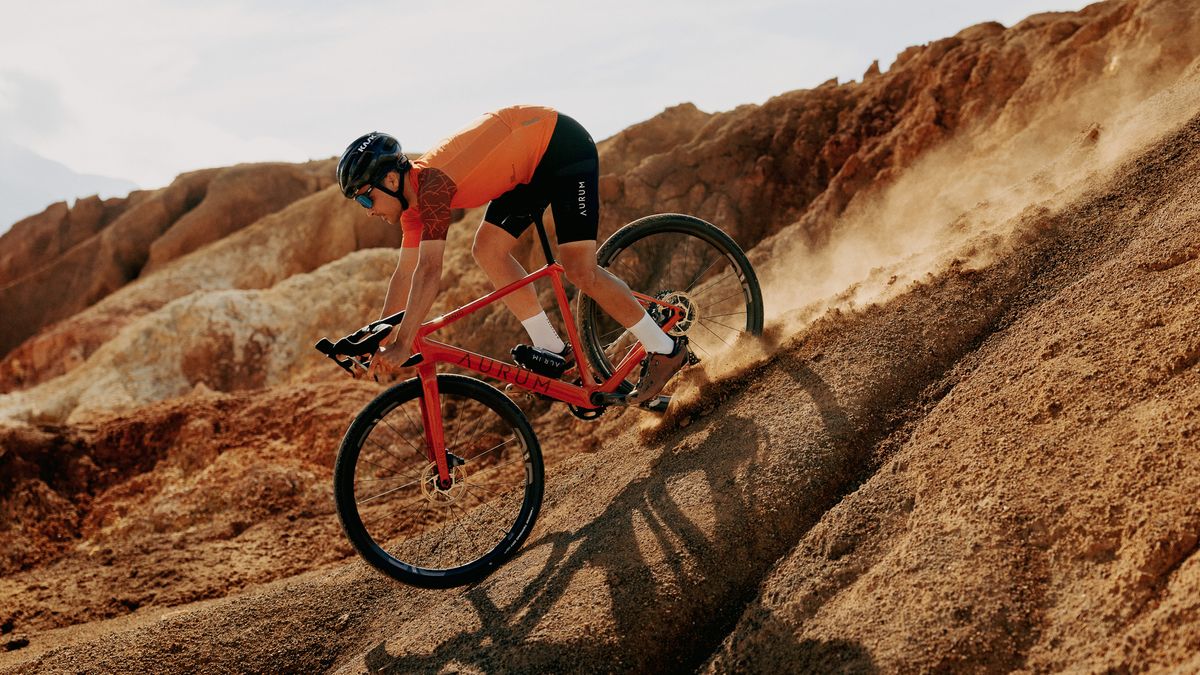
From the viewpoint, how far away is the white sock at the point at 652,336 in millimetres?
5328

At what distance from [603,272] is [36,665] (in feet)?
14.1

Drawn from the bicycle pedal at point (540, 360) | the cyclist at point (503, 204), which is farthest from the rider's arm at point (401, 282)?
the bicycle pedal at point (540, 360)

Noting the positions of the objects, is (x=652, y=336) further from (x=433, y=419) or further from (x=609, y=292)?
(x=433, y=419)

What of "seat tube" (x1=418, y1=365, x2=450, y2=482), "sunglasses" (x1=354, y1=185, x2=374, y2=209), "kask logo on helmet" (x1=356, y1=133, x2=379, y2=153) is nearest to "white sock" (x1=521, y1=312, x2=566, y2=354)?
"seat tube" (x1=418, y1=365, x2=450, y2=482)

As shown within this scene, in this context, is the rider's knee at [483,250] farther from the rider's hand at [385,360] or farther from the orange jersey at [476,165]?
the rider's hand at [385,360]

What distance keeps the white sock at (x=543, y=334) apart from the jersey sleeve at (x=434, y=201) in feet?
3.53

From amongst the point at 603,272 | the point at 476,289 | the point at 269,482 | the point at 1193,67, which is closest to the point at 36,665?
the point at 269,482

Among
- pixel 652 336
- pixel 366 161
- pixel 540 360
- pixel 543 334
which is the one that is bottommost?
pixel 652 336

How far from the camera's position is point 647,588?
4.19 metres

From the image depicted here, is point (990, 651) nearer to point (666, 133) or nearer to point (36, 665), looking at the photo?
point (36, 665)

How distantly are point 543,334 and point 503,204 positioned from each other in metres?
0.88

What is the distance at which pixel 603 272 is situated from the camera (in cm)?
528

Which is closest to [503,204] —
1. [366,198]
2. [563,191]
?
[563,191]

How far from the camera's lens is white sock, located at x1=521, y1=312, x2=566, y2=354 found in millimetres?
5527
